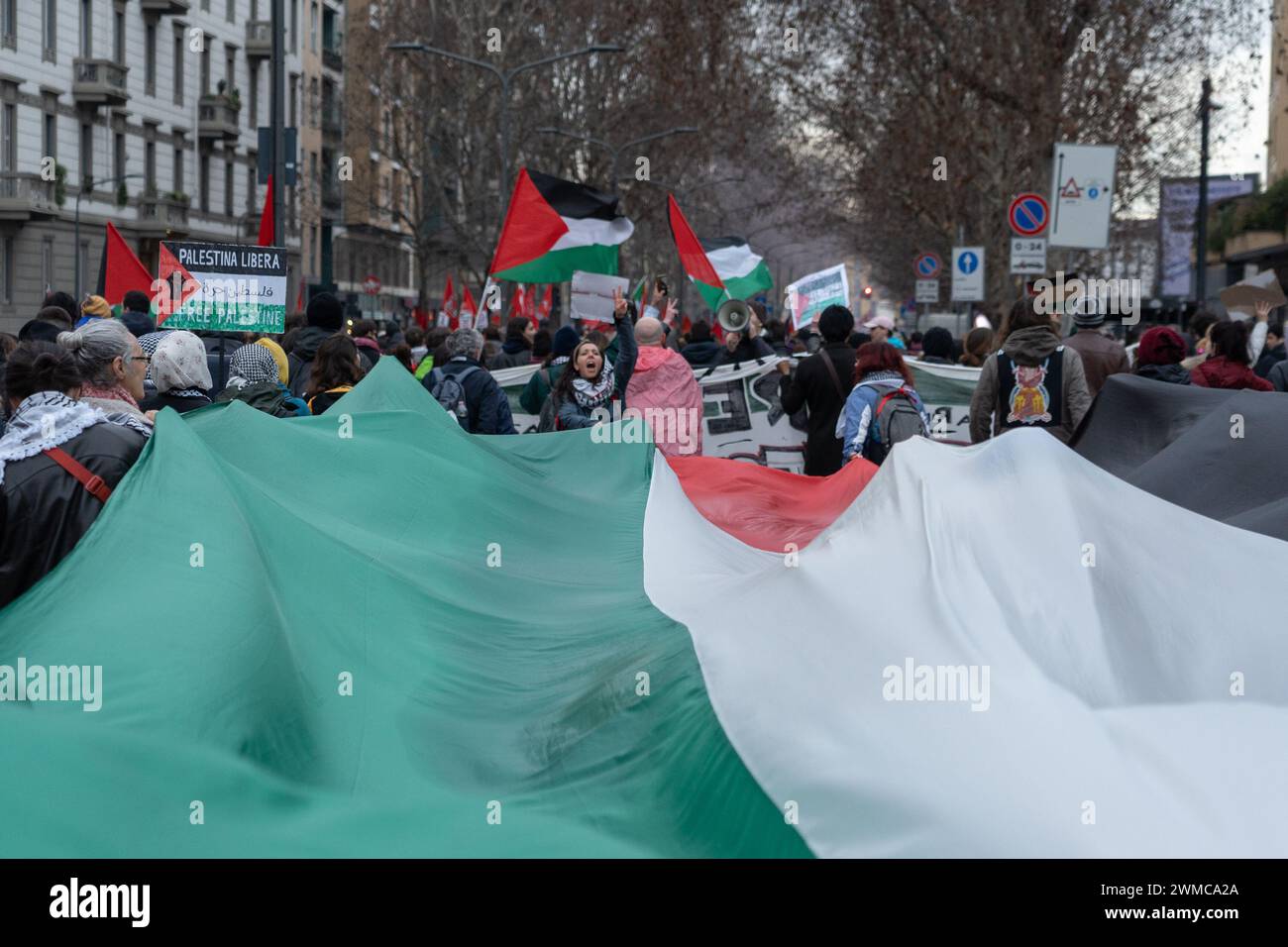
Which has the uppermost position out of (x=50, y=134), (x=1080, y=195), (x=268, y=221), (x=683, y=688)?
(x=50, y=134)

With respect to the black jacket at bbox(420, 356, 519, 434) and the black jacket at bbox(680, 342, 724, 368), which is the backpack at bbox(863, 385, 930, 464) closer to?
the black jacket at bbox(420, 356, 519, 434)

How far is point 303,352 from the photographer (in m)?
12.4

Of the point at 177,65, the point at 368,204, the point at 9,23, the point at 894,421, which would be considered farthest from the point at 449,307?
the point at 894,421

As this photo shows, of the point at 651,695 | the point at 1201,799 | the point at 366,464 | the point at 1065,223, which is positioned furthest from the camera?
the point at 1065,223

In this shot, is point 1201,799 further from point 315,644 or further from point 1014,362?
point 1014,362

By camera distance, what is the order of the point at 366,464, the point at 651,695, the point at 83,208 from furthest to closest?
the point at 83,208, the point at 366,464, the point at 651,695

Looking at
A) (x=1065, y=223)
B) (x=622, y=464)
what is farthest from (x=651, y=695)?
(x=1065, y=223)

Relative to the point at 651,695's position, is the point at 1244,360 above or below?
above

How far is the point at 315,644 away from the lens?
5637 mm

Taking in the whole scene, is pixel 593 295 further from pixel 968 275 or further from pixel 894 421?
pixel 968 275

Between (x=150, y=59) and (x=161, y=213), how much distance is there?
4.58 meters

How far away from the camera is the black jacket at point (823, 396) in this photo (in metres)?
12.2

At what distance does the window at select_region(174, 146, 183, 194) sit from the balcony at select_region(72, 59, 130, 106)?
7.33 meters

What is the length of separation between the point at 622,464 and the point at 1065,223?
21.2ft
